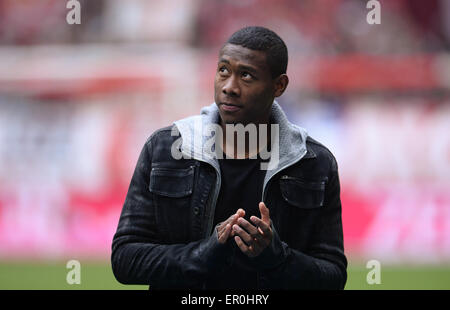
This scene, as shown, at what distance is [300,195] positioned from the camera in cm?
273

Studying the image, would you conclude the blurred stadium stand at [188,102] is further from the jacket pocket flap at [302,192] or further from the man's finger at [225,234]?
the man's finger at [225,234]

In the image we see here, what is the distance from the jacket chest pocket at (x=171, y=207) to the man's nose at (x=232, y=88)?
0.38 meters

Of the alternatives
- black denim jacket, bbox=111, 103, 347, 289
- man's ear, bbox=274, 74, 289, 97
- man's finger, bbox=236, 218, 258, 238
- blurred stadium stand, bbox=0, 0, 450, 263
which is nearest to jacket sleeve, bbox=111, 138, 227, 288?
black denim jacket, bbox=111, 103, 347, 289

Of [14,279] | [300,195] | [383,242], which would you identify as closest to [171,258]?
[300,195]

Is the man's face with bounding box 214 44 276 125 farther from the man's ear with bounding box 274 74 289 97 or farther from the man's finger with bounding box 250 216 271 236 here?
the man's finger with bounding box 250 216 271 236

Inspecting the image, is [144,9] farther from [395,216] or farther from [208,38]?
[395,216]

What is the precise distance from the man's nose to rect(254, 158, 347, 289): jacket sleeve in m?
0.50

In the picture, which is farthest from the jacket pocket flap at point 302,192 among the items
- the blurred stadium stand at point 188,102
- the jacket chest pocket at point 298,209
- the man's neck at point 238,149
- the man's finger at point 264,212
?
the blurred stadium stand at point 188,102

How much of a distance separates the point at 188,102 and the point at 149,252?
10.1 meters

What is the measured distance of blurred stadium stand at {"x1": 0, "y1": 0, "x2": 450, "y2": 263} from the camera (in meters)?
10.9

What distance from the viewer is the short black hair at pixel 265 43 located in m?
2.65

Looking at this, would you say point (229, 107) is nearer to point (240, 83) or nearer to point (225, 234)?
point (240, 83)

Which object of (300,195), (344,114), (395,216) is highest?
(344,114)
